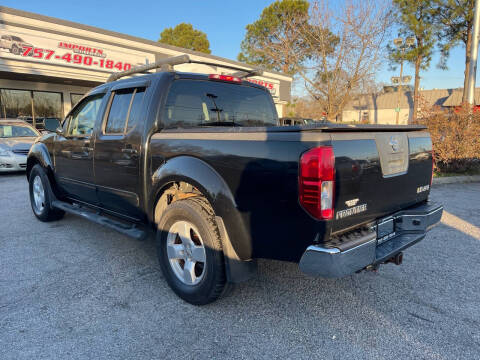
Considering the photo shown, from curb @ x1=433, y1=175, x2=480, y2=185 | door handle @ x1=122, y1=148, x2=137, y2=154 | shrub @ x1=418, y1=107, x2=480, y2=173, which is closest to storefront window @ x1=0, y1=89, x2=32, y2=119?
door handle @ x1=122, y1=148, x2=137, y2=154

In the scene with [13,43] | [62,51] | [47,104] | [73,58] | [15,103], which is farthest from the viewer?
[47,104]

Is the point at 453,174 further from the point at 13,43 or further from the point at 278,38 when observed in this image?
the point at 278,38

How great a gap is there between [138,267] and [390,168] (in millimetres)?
2702

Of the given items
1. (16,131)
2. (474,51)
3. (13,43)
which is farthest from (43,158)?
(474,51)

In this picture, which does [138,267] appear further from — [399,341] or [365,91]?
[365,91]

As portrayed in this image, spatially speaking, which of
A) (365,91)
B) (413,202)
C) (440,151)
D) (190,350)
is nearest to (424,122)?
(440,151)

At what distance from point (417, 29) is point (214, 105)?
80.8ft

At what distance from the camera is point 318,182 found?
6.74ft

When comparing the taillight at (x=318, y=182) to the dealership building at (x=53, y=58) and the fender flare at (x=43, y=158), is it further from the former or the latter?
the dealership building at (x=53, y=58)

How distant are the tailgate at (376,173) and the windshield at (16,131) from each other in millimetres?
11781

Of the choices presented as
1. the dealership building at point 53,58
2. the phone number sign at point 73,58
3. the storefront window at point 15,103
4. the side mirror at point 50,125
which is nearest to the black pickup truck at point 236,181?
the side mirror at point 50,125

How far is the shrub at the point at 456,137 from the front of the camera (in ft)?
28.9

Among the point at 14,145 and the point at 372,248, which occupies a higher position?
the point at 14,145

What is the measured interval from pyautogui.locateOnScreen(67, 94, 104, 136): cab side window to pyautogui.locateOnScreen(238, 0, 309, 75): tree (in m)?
20.0
